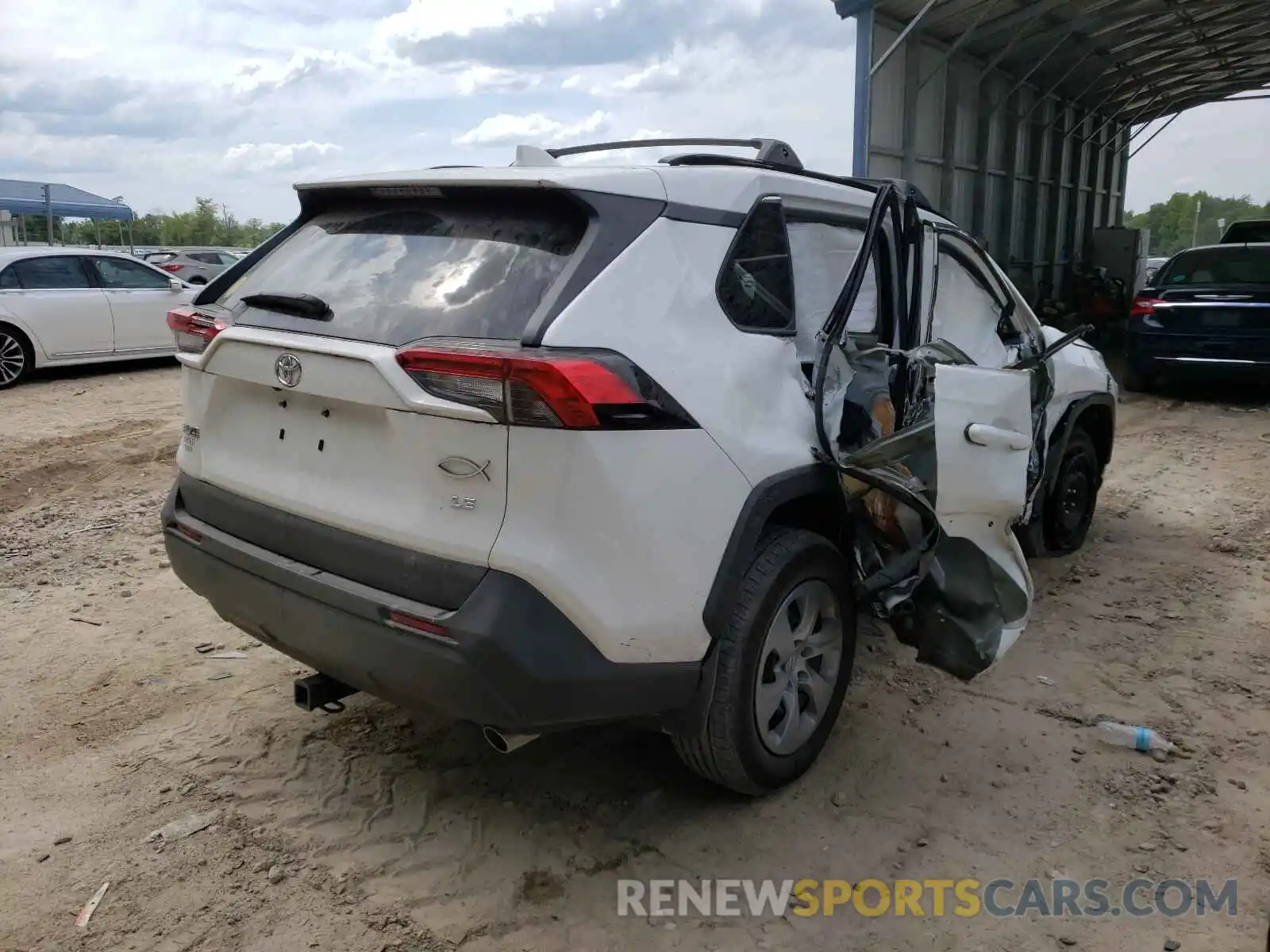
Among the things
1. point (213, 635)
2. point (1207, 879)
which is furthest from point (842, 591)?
point (213, 635)

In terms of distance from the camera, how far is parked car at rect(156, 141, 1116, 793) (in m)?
2.32

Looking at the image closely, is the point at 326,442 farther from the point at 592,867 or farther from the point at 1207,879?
the point at 1207,879

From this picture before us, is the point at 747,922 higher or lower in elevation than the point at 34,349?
lower

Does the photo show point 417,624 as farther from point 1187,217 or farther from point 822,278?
point 1187,217

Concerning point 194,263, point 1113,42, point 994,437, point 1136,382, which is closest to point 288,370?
point 994,437

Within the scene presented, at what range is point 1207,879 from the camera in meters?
2.75

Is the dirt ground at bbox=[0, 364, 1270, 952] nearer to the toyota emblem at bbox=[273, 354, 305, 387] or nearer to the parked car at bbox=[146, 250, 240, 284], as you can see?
the toyota emblem at bbox=[273, 354, 305, 387]

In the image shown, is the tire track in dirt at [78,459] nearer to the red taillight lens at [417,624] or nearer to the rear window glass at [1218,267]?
the red taillight lens at [417,624]

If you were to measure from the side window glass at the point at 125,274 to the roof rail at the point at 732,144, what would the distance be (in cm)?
940

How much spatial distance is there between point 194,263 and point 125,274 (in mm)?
10981

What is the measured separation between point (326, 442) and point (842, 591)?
1730mm

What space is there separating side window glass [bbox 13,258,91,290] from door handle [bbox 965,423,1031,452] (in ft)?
35.5

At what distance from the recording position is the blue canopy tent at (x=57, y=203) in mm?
32594

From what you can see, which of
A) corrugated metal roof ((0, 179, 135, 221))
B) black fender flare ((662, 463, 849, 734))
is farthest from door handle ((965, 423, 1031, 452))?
corrugated metal roof ((0, 179, 135, 221))
